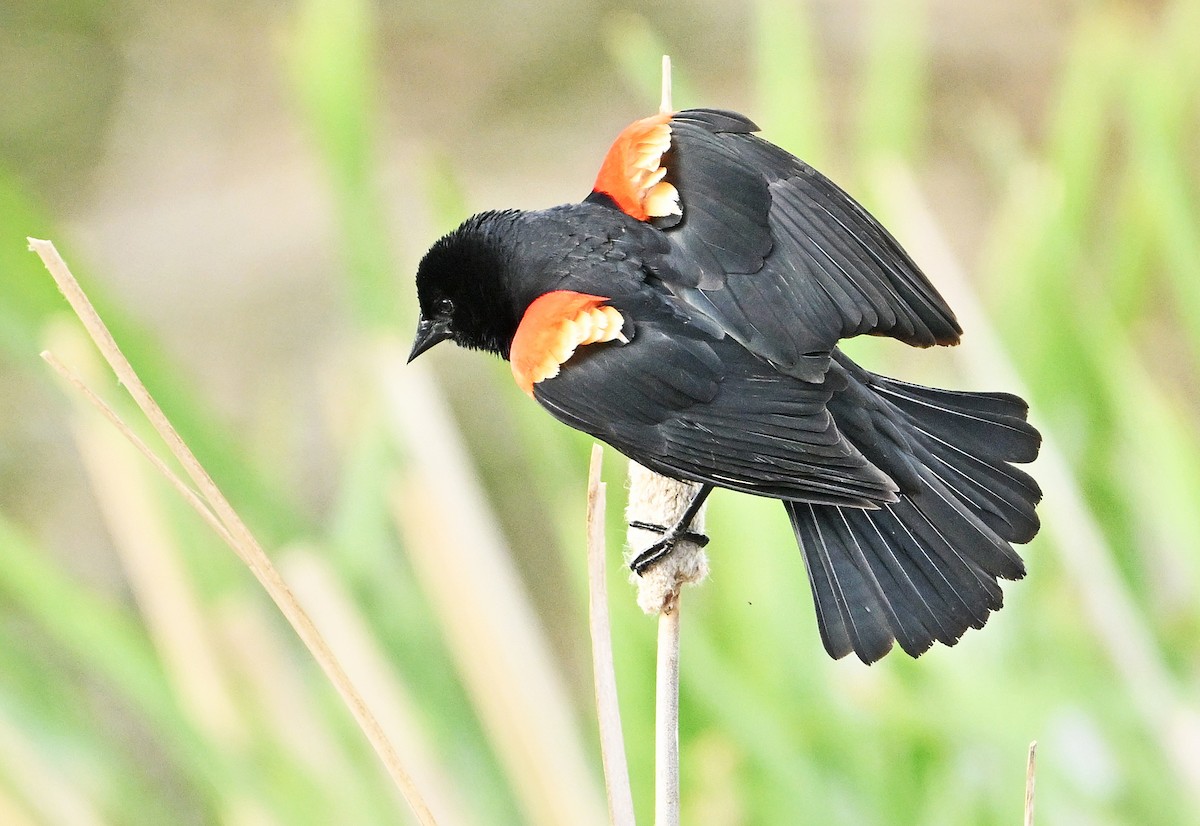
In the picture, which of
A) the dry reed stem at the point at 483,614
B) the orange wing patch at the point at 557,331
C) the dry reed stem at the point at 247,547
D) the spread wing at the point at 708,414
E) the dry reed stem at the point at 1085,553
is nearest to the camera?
the dry reed stem at the point at 247,547

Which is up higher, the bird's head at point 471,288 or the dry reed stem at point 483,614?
the bird's head at point 471,288

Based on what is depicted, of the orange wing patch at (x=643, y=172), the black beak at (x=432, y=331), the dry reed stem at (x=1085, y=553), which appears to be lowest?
the dry reed stem at (x=1085, y=553)

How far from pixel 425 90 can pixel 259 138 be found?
1.84 feet

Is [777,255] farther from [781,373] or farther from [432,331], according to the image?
[432,331]

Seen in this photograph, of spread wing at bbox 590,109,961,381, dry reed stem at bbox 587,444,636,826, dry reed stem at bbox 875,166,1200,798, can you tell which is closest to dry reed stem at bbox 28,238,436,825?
dry reed stem at bbox 587,444,636,826

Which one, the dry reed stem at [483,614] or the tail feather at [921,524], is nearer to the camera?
the tail feather at [921,524]

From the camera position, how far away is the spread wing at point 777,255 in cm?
93

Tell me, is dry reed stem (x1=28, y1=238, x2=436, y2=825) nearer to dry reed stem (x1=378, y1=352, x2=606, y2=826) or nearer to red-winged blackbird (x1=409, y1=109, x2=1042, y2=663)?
red-winged blackbird (x1=409, y1=109, x2=1042, y2=663)

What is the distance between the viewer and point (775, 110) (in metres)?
1.59

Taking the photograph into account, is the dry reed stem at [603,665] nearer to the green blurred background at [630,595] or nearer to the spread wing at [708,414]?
the spread wing at [708,414]

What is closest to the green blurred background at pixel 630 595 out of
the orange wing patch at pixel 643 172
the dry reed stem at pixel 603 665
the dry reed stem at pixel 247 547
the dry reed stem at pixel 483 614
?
the dry reed stem at pixel 483 614

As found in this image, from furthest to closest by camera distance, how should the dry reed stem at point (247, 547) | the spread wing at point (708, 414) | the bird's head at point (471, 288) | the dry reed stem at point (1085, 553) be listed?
1. the dry reed stem at point (1085, 553)
2. the bird's head at point (471, 288)
3. the spread wing at point (708, 414)
4. the dry reed stem at point (247, 547)

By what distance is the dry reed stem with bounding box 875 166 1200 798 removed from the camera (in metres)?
1.30

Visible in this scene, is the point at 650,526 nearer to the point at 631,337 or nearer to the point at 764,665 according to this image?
the point at 631,337
